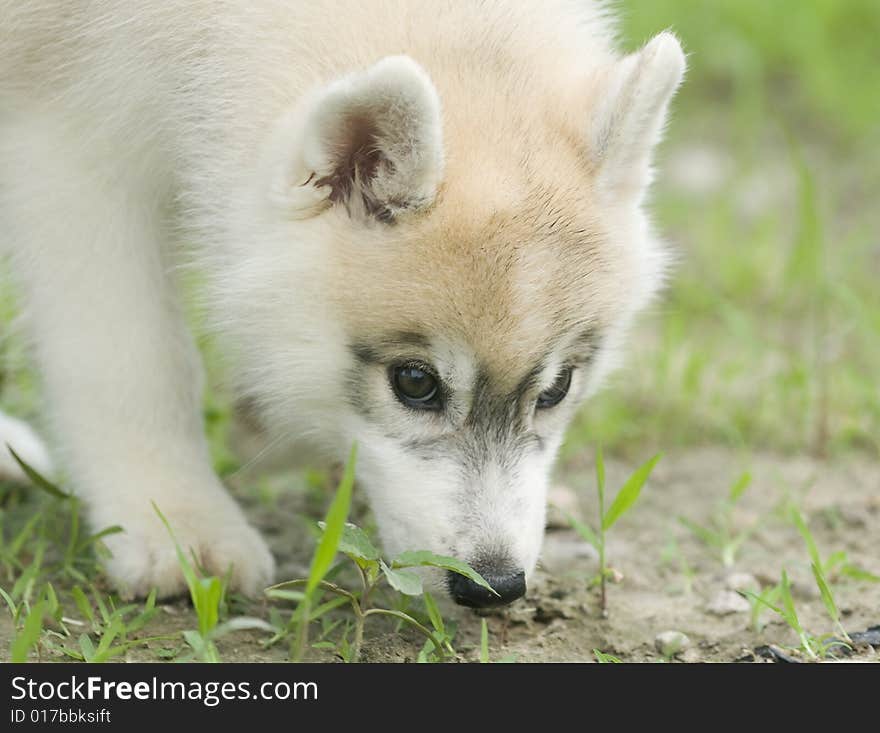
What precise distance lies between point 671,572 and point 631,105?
1.53 meters

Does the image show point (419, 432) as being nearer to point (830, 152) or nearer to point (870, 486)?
point (870, 486)

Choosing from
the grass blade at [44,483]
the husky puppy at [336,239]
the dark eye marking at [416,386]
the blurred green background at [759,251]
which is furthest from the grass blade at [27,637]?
the blurred green background at [759,251]

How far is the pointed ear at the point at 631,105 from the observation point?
364cm

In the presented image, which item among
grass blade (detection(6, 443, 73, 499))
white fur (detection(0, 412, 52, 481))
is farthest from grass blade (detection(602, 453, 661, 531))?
white fur (detection(0, 412, 52, 481))

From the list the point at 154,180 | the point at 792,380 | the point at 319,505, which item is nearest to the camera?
the point at 154,180

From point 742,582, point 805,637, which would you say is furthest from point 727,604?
point 805,637

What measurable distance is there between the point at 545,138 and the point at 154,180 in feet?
3.98

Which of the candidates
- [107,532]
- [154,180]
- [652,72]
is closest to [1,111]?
[154,180]

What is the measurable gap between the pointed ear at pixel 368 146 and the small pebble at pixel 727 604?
4.93ft

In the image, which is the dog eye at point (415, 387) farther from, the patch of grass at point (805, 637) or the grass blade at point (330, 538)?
the patch of grass at point (805, 637)

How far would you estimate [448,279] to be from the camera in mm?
3410

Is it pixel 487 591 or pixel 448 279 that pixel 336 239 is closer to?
→ pixel 448 279
